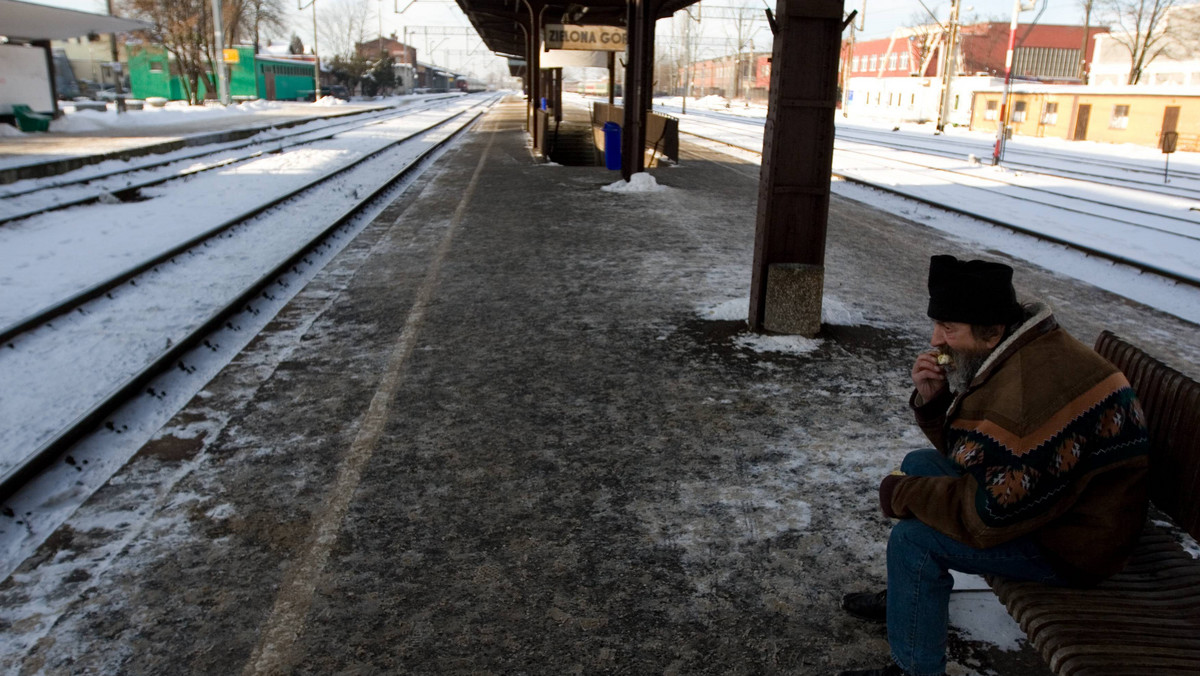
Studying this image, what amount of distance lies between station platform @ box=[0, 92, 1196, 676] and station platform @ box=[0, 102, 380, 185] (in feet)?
46.3

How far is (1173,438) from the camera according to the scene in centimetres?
268

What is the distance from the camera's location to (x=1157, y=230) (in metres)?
13.0

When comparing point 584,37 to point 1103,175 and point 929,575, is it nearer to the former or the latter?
point 1103,175

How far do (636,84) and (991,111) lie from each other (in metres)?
35.8

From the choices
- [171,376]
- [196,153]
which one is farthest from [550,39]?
[171,376]

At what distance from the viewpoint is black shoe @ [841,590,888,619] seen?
122 inches

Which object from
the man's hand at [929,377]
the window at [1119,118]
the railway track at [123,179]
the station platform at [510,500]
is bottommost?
the station platform at [510,500]

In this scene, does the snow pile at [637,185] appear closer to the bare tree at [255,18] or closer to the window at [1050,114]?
the window at [1050,114]

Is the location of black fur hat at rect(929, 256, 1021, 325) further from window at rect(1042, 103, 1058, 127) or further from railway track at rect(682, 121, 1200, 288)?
window at rect(1042, 103, 1058, 127)

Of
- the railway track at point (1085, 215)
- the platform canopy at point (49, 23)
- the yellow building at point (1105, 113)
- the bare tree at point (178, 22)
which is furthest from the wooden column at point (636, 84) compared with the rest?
the bare tree at point (178, 22)

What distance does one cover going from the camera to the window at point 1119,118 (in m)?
33.8

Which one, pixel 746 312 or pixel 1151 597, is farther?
pixel 746 312

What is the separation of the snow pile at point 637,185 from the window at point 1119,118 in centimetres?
2752

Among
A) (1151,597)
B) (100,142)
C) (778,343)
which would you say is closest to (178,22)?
(100,142)
